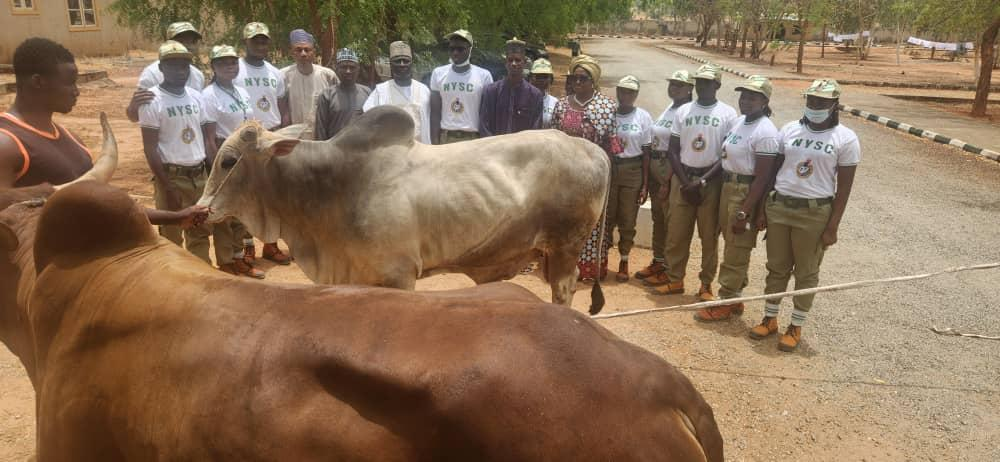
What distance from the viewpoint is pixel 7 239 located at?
228cm

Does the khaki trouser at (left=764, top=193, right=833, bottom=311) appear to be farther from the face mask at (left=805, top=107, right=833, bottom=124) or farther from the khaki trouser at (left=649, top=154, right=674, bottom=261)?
the khaki trouser at (left=649, top=154, right=674, bottom=261)

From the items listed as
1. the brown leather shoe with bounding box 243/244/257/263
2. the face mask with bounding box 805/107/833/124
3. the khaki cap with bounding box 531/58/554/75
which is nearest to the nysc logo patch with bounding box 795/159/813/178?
the face mask with bounding box 805/107/833/124

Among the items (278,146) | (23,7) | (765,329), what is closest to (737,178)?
(765,329)

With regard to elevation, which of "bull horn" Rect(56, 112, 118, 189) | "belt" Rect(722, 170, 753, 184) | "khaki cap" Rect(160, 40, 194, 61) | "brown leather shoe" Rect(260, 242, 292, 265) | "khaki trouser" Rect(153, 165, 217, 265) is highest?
"khaki cap" Rect(160, 40, 194, 61)

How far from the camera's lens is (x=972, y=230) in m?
8.67

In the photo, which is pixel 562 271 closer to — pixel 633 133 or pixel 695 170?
pixel 695 170

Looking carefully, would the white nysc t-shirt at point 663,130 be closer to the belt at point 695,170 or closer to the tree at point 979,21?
the belt at point 695,170

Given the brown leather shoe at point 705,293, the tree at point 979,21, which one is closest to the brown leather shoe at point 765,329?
the brown leather shoe at point 705,293

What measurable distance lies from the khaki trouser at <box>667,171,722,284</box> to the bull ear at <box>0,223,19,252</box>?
5145 millimetres

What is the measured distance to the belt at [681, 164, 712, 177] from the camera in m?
6.08

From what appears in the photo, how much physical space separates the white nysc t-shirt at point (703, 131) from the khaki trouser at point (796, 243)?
2.68 ft

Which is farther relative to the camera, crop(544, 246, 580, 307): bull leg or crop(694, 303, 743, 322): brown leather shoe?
crop(694, 303, 743, 322): brown leather shoe

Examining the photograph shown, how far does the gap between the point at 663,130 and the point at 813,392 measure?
2783 mm

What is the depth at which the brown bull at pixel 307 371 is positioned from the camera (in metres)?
1.57
